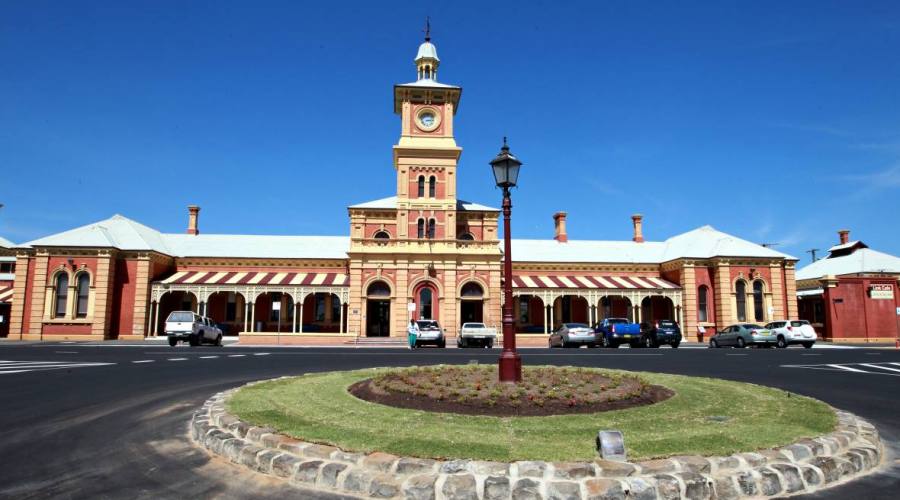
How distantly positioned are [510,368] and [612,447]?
14.7 ft

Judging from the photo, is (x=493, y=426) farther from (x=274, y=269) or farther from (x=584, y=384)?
(x=274, y=269)

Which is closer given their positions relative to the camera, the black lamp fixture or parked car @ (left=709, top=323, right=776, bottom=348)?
the black lamp fixture

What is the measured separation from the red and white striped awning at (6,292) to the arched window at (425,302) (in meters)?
29.1

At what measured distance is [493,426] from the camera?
6.16m

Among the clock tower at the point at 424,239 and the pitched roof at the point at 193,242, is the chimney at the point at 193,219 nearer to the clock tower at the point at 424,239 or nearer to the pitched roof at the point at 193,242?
the pitched roof at the point at 193,242

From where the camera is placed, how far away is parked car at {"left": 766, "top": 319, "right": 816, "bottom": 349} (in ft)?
94.7

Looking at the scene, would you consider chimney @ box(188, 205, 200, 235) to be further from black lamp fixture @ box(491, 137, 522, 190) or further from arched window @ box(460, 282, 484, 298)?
black lamp fixture @ box(491, 137, 522, 190)

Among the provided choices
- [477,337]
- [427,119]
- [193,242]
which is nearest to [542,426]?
[477,337]

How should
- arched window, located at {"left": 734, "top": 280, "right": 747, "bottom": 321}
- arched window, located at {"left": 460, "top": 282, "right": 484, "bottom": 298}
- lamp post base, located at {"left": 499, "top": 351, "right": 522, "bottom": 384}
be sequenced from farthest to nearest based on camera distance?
1. arched window, located at {"left": 734, "top": 280, "right": 747, "bottom": 321}
2. arched window, located at {"left": 460, "top": 282, "right": 484, "bottom": 298}
3. lamp post base, located at {"left": 499, "top": 351, "right": 522, "bottom": 384}

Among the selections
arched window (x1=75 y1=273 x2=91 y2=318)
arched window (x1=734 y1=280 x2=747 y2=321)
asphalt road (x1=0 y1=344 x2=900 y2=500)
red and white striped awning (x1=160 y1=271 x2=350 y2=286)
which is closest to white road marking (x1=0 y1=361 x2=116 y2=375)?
asphalt road (x1=0 y1=344 x2=900 y2=500)

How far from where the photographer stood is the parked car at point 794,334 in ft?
94.7

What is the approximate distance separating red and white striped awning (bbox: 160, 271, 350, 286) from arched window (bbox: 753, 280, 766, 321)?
29.0m

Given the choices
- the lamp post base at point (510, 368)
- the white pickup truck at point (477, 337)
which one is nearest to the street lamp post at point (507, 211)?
the lamp post base at point (510, 368)

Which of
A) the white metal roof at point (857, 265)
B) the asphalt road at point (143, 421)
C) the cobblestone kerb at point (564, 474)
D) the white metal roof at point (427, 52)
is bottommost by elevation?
the asphalt road at point (143, 421)
